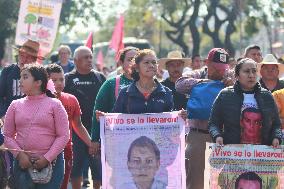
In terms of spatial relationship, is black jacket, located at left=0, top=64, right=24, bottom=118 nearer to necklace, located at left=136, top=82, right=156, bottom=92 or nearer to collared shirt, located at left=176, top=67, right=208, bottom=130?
collared shirt, located at left=176, top=67, right=208, bottom=130

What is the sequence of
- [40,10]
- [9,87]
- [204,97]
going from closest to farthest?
[204,97] < [9,87] < [40,10]

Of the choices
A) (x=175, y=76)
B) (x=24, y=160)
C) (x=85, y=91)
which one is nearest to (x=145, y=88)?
(x=24, y=160)

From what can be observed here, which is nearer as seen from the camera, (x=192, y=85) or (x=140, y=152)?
(x=140, y=152)

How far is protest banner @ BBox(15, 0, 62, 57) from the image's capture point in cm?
1393

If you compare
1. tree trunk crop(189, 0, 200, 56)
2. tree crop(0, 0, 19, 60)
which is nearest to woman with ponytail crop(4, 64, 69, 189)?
tree trunk crop(189, 0, 200, 56)

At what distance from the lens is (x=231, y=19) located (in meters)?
39.6

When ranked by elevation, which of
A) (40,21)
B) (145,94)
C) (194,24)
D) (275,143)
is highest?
(194,24)

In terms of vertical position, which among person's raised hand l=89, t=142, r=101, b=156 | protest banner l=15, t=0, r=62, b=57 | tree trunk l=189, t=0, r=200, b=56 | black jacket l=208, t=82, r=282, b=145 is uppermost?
tree trunk l=189, t=0, r=200, b=56

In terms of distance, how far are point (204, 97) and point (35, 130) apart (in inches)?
→ 74.6

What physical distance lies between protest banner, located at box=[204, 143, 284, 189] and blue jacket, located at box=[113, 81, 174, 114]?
608mm

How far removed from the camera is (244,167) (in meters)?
6.71

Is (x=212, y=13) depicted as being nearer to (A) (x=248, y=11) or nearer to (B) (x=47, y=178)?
(A) (x=248, y=11)

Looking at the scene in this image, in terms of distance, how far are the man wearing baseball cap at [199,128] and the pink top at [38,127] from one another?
159 cm

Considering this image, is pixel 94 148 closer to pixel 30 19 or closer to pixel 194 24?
pixel 30 19
